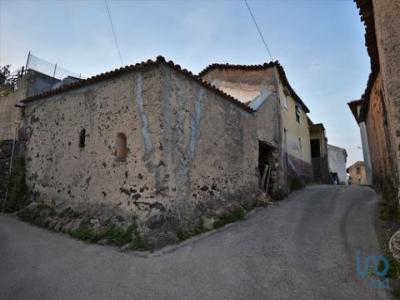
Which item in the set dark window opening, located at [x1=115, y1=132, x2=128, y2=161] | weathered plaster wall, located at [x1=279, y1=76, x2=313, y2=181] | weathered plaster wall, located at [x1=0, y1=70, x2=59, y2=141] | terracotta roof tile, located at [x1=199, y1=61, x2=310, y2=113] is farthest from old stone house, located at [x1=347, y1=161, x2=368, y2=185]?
weathered plaster wall, located at [x1=0, y1=70, x2=59, y2=141]

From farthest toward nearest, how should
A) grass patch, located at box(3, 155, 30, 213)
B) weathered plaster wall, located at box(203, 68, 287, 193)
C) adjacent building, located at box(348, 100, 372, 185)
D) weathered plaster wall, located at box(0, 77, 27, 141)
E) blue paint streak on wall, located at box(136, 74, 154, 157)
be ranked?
adjacent building, located at box(348, 100, 372, 185), weathered plaster wall, located at box(203, 68, 287, 193), weathered plaster wall, located at box(0, 77, 27, 141), grass patch, located at box(3, 155, 30, 213), blue paint streak on wall, located at box(136, 74, 154, 157)

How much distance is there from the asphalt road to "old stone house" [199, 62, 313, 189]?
5246mm

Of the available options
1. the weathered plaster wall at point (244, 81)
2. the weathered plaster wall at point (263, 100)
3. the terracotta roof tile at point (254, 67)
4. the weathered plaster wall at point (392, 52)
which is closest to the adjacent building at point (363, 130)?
the terracotta roof tile at point (254, 67)

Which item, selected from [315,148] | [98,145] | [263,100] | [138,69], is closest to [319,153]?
[315,148]

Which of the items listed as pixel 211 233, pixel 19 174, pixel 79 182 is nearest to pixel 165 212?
pixel 211 233

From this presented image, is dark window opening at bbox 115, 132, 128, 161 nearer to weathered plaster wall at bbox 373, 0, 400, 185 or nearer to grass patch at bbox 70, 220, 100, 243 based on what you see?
A: grass patch at bbox 70, 220, 100, 243

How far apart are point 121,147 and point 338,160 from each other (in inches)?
1164

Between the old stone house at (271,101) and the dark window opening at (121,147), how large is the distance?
558 cm

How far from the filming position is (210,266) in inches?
186

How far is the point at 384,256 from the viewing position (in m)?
4.47

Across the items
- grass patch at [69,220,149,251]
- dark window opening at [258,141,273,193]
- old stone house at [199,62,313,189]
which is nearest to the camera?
grass patch at [69,220,149,251]

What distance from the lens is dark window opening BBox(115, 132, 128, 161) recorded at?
270 inches

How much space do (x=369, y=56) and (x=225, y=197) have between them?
216 inches

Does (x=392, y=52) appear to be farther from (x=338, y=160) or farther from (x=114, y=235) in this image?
(x=338, y=160)
